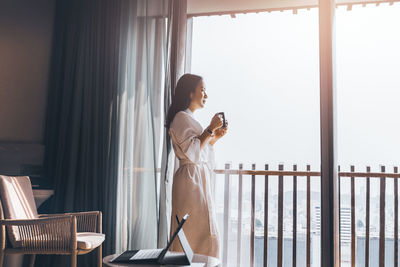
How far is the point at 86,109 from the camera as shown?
3016mm

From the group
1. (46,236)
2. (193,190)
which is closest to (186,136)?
(193,190)

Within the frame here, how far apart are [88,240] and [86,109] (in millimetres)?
1137

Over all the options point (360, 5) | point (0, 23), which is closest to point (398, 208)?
point (360, 5)

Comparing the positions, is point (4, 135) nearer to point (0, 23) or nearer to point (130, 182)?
point (0, 23)

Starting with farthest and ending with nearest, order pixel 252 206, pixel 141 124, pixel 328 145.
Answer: pixel 252 206 → pixel 141 124 → pixel 328 145

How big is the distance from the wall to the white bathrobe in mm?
1399

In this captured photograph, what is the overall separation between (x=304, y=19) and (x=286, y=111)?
700mm

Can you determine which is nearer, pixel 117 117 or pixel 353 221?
pixel 353 221

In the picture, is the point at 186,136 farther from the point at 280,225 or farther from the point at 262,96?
the point at 280,225

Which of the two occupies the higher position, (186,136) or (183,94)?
(183,94)

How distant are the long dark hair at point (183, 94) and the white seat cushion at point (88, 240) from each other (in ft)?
2.68

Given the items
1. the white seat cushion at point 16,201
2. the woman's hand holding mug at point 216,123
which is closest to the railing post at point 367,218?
the woman's hand holding mug at point 216,123

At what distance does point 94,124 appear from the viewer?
9.78 ft

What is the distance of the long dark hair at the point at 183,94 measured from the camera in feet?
8.43
